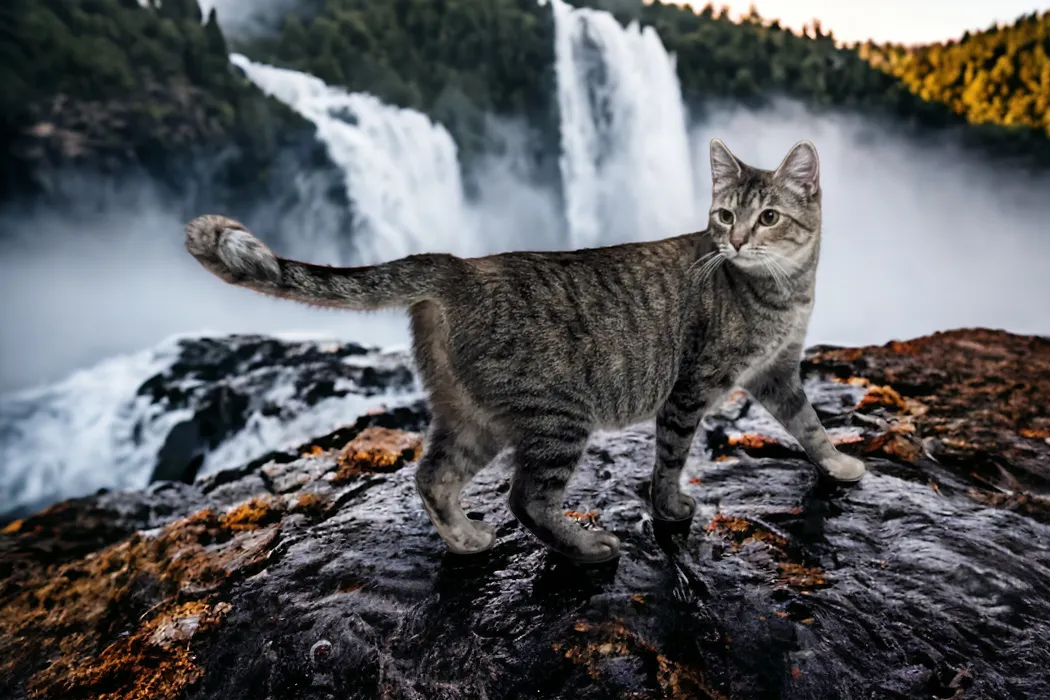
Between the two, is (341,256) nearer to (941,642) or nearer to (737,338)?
(737,338)

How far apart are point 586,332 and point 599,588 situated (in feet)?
2.17

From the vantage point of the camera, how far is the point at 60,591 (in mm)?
2166

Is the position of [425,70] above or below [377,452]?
above

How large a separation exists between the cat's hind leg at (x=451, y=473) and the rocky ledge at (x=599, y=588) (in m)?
0.07

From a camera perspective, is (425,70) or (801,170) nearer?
(801,170)

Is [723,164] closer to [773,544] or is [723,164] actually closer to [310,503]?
[773,544]

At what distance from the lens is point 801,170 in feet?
6.39

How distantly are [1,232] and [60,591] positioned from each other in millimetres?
2194

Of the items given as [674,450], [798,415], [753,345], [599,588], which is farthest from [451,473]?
[798,415]

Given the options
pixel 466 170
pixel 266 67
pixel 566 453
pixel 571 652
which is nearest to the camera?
pixel 571 652

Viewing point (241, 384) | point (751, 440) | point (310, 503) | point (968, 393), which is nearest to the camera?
point (310, 503)

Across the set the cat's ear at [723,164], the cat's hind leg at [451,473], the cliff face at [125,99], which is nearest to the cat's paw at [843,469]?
the cat's ear at [723,164]

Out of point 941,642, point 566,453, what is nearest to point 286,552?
point 566,453

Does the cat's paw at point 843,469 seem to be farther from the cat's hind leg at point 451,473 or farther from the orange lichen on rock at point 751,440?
the cat's hind leg at point 451,473
